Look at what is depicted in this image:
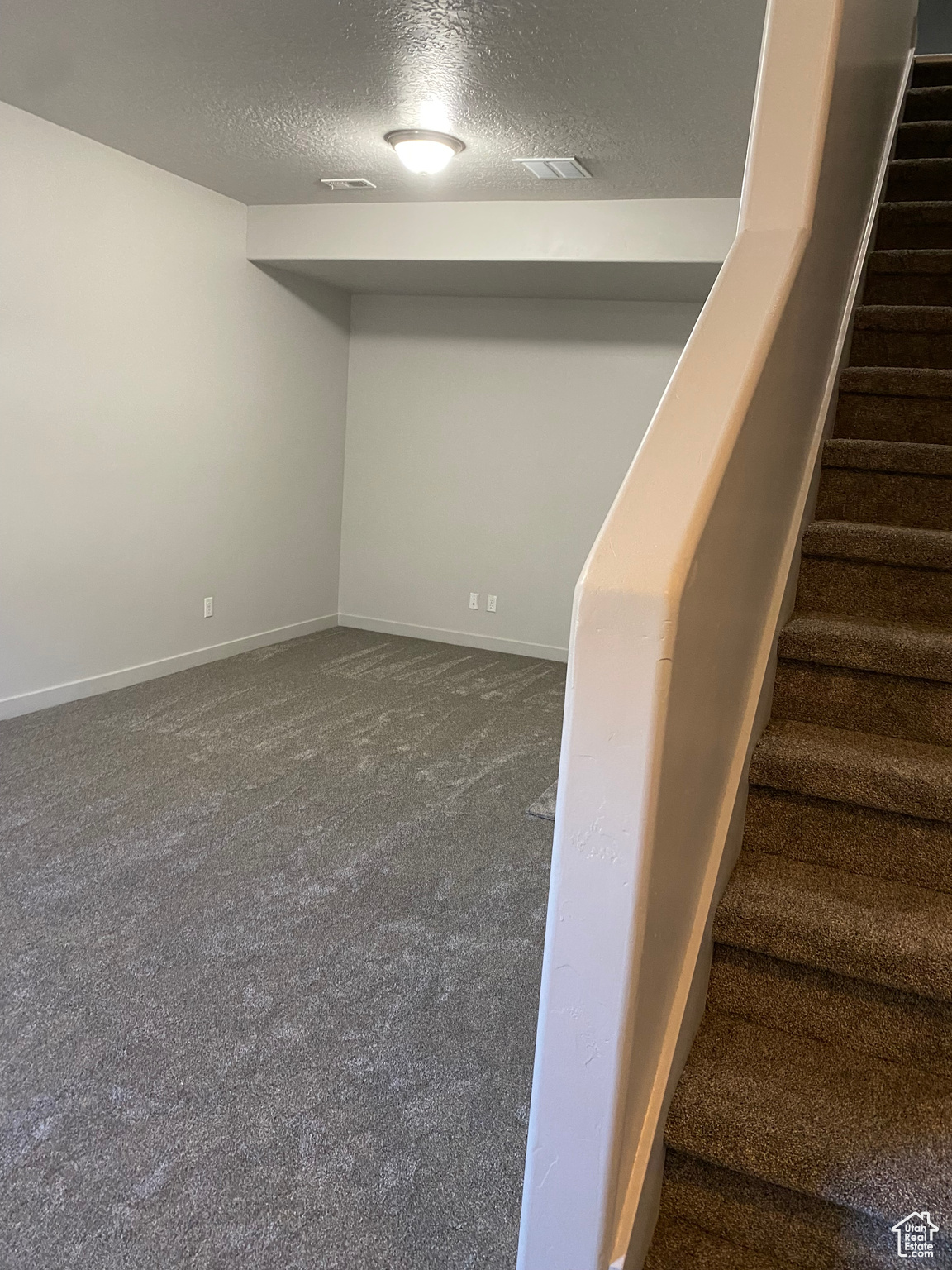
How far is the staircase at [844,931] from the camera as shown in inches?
49.3

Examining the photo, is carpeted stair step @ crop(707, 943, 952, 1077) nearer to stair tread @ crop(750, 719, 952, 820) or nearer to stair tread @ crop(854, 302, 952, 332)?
stair tread @ crop(750, 719, 952, 820)

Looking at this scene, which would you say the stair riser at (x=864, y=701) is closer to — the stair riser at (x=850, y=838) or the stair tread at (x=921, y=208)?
the stair riser at (x=850, y=838)

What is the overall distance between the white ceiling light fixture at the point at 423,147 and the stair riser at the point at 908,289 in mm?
1768

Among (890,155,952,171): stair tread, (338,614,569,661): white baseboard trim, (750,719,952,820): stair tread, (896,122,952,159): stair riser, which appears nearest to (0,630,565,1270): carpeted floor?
(750,719,952,820): stair tread

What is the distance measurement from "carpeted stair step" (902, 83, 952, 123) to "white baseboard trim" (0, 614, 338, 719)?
4151mm

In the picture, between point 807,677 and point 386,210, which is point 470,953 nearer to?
point 807,677

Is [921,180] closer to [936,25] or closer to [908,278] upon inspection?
[908,278]

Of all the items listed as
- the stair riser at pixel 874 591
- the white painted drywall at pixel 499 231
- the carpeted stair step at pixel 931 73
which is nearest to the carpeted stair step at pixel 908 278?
the stair riser at pixel 874 591

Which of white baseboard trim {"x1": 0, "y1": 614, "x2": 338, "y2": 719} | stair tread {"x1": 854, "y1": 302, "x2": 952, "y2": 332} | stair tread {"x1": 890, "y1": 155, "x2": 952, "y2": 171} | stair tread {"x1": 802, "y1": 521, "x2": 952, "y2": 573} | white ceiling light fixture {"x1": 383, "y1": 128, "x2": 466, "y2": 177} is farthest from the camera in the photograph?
white baseboard trim {"x1": 0, "y1": 614, "x2": 338, "y2": 719}

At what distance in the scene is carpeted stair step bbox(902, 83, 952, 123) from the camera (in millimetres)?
3455

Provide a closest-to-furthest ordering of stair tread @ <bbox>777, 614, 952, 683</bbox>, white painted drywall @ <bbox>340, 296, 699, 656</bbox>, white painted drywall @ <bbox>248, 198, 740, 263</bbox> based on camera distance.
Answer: stair tread @ <bbox>777, 614, 952, 683</bbox> → white painted drywall @ <bbox>248, 198, 740, 263</bbox> → white painted drywall @ <bbox>340, 296, 699, 656</bbox>

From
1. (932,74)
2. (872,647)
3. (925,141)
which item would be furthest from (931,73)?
(872,647)

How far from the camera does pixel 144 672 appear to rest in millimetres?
4895

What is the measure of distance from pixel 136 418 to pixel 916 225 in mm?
3466
